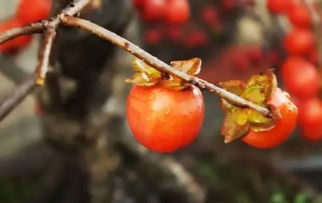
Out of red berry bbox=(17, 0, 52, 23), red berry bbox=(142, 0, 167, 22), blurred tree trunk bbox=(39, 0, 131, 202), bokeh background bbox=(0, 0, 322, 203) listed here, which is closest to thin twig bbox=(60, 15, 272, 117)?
bokeh background bbox=(0, 0, 322, 203)

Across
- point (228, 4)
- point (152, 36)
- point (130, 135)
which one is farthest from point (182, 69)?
point (228, 4)

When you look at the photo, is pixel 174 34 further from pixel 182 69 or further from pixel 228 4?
pixel 182 69

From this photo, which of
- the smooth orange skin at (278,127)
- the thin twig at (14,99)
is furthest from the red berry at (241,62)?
the smooth orange skin at (278,127)

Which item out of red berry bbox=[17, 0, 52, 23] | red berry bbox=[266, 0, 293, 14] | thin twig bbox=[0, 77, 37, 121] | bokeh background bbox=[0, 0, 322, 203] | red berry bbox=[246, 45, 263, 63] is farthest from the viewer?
red berry bbox=[246, 45, 263, 63]

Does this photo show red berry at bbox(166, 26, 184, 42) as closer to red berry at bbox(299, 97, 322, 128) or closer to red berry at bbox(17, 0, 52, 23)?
red berry at bbox(299, 97, 322, 128)

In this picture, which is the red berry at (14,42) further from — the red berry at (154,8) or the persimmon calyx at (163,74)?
the persimmon calyx at (163,74)

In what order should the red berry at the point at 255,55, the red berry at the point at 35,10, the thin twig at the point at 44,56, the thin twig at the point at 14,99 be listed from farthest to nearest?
the red berry at the point at 255,55, the red berry at the point at 35,10, the thin twig at the point at 14,99, the thin twig at the point at 44,56

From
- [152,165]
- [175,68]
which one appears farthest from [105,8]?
[152,165]
